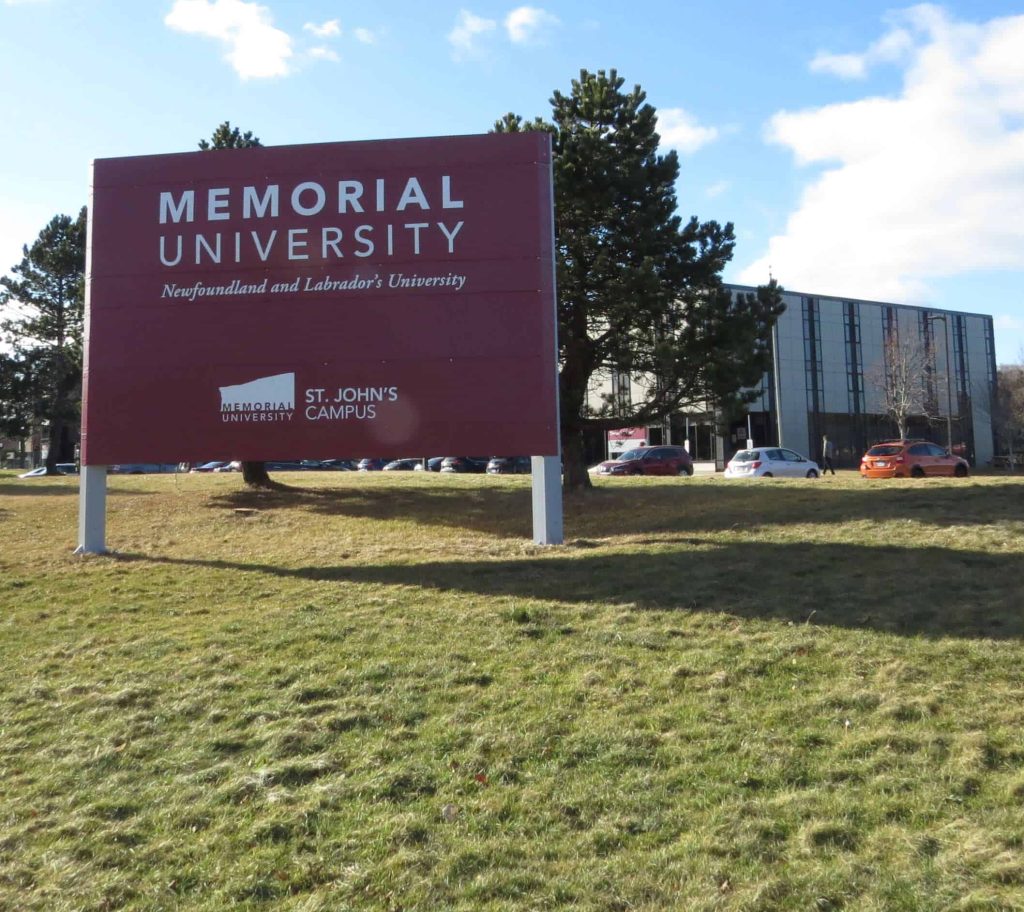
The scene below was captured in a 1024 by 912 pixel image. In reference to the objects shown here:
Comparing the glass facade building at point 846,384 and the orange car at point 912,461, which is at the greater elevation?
the glass facade building at point 846,384

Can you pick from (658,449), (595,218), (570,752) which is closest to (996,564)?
(570,752)

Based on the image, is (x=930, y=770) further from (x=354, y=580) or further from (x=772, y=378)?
(x=772, y=378)

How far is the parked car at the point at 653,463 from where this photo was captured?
36438 mm

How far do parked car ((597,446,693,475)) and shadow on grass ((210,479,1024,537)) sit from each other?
1262cm

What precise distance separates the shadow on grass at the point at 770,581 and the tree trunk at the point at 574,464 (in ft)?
26.5

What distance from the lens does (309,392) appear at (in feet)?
46.9

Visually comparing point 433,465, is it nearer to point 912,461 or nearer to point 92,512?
point 912,461

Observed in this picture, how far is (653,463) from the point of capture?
120ft

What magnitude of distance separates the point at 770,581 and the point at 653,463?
2651 centimetres

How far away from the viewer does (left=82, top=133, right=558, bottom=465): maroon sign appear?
14.1 metres

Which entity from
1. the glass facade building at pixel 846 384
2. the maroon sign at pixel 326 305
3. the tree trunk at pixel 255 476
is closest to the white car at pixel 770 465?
the tree trunk at pixel 255 476

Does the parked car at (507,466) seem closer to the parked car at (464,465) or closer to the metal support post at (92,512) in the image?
the parked car at (464,465)

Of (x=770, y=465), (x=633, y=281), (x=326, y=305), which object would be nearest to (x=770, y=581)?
(x=326, y=305)

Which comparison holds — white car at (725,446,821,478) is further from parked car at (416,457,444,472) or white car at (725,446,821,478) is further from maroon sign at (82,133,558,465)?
parked car at (416,457,444,472)
